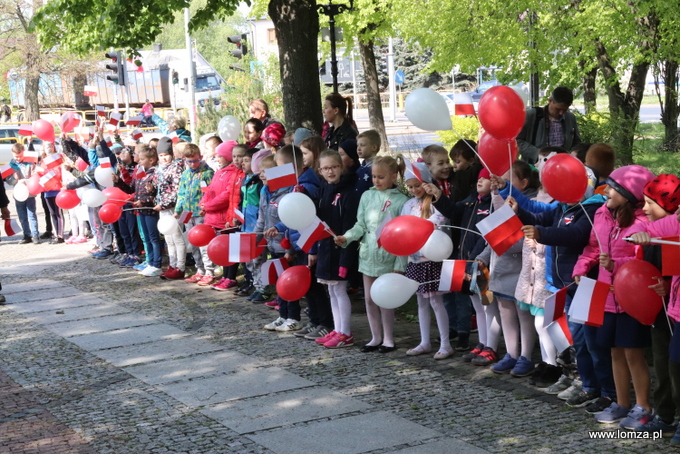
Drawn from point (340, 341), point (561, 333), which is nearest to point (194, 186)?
point (340, 341)

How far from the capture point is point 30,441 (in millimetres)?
6086

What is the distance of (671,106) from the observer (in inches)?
858

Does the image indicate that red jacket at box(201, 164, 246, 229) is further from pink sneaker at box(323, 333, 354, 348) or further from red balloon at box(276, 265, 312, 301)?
pink sneaker at box(323, 333, 354, 348)

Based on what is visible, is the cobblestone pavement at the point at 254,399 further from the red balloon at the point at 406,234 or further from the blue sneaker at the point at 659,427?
the red balloon at the point at 406,234

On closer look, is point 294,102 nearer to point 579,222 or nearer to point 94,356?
point 94,356

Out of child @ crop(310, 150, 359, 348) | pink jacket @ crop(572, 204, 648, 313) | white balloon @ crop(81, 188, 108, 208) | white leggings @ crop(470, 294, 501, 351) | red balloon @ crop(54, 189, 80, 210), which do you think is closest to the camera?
pink jacket @ crop(572, 204, 648, 313)

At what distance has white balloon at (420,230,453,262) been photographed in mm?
6977

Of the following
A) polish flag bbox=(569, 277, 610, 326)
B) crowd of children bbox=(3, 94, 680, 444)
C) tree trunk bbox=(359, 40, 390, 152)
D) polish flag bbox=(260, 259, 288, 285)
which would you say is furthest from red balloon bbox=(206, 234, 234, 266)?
tree trunk bbox=(359, 40, 390, 152)

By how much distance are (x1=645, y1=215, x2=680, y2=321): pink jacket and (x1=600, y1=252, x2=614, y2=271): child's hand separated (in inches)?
16.5

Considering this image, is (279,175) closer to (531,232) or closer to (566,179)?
(531,232)

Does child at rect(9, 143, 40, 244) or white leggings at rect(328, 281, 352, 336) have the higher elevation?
child at rect(9, 143, 40, 244)

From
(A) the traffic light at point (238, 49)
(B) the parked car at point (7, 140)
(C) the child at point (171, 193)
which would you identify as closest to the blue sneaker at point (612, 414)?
(C) the child at point (171, 193)

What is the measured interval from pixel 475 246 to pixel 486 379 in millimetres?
1186

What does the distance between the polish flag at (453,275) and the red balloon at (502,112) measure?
1266mm
